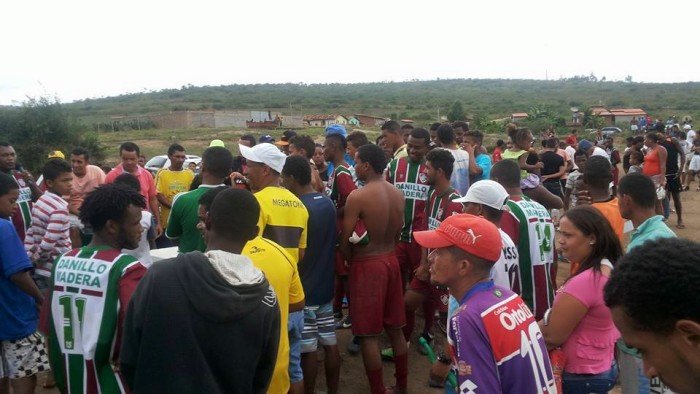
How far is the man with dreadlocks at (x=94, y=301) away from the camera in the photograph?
9.11ft

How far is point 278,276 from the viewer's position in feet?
11.5

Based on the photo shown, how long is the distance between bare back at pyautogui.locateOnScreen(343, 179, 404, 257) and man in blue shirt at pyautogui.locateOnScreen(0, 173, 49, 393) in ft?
8.02

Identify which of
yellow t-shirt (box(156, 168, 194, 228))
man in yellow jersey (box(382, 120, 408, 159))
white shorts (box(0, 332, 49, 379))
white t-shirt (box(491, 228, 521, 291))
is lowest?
white shorts (box(0, 332, 49, 379))

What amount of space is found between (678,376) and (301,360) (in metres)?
3.66

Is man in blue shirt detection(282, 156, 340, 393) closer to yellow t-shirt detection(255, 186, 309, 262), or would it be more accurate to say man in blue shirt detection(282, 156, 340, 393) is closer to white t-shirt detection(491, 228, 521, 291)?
yellow t-shirt detection(255, 186, 309, 262)

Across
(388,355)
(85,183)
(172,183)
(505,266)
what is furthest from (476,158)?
(85,183)

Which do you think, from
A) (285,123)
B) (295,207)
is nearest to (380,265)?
(295,207)

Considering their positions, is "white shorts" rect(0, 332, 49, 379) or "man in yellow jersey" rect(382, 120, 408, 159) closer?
"white shorts" rect(0, 332, 49, 379)

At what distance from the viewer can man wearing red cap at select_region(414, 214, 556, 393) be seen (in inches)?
95.0

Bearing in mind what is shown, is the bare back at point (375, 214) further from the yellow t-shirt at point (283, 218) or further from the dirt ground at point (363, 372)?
the dirt ground at point (363, 372)

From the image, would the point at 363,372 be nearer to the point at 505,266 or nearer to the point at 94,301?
the point at 505,266

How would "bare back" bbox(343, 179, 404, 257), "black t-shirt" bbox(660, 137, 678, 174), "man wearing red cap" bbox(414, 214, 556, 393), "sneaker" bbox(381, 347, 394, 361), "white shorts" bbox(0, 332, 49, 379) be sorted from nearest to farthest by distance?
"man wearing red cap" bbox(414, 214, 556, 393), "white shorts" bbox(0, 332, 49, 379), "bare back" bbox(343, 179, 404, 257), "sneaker" bbox(381, 347, 394, 361), "black t-shirt" bbox(660, 137, 678, 174)

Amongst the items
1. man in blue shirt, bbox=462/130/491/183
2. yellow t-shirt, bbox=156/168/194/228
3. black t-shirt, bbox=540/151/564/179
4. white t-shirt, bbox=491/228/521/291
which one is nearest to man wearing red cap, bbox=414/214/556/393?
white t-shirt, bbox=491/228/521/291

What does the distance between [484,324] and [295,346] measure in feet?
7.26
